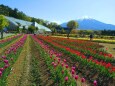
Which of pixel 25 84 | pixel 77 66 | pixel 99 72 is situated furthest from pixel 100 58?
pixel 25 84

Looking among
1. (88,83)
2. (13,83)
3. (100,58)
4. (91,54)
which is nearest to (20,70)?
(13,83)

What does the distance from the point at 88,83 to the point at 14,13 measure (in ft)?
599

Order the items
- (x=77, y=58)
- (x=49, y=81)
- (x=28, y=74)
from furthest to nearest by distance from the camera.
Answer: (x=77, y=58) → (x=28, y=74) → (x=49, y=81)

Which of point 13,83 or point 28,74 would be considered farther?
point 28,74

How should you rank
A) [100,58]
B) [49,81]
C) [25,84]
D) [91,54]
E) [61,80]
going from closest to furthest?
1. [61,80]
2. [25,84]
3. [49,81]
4. [100,58]
5. [91,54]

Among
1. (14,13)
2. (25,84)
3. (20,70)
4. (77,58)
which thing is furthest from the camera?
(14,13)

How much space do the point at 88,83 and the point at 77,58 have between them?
6.86m

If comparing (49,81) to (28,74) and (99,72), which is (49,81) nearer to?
(28,74)

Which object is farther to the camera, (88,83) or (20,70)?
(20,70)

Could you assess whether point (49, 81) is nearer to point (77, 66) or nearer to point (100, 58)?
point (77, 66)

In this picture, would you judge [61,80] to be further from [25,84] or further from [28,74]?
[28,74]

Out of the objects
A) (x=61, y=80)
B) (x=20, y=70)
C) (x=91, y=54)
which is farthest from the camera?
(x=91, y=54)

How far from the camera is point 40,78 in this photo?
13383mm

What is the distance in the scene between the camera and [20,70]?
51.3 feet
